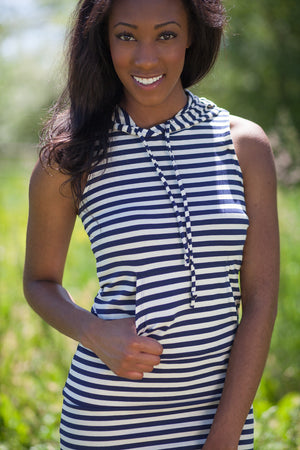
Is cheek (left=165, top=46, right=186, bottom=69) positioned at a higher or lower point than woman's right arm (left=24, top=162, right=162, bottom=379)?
higher

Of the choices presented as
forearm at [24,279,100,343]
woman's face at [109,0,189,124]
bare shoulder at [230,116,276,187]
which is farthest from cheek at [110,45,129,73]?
forearm at [24,279,100,343]

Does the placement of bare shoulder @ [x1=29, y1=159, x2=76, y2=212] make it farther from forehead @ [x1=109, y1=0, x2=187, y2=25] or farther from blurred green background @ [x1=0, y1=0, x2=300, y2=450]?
forehead @ [x1=109, y1=0, x2=187, y2=25]

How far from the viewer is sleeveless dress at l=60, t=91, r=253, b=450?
1594mm

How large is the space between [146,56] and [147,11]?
0.36 feet

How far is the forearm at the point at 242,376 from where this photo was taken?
1547 millimetres

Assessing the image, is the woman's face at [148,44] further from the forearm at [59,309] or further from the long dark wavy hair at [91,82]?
the forearm at [59,309]

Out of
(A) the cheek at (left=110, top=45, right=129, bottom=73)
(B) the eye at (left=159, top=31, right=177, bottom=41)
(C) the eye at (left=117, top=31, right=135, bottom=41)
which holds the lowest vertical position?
(A) the cheek at (left=110, top=45, right=129, bottom=73)

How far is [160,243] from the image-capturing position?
5.28 feet

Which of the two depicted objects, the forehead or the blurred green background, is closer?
the forehead

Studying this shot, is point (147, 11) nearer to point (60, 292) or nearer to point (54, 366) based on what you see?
point (60, 292)

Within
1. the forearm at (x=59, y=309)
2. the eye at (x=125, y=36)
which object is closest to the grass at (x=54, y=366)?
the forearm at (x=59, y=309)

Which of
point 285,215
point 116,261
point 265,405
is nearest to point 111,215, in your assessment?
point 116,261

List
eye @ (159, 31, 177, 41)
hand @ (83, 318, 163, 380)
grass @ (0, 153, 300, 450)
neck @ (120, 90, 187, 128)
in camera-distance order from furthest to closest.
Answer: grass @ (0, 153, 300, 450) < neck @ (120, 90, 187, 128) < eye @ (159, 31, 177, 41) < hand @ (83, 318, 163, 380)

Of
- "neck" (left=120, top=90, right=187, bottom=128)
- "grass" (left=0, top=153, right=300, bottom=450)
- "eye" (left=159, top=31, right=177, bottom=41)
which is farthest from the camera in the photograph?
"grass" (left=0, top=153, right=300, bottom=450)
